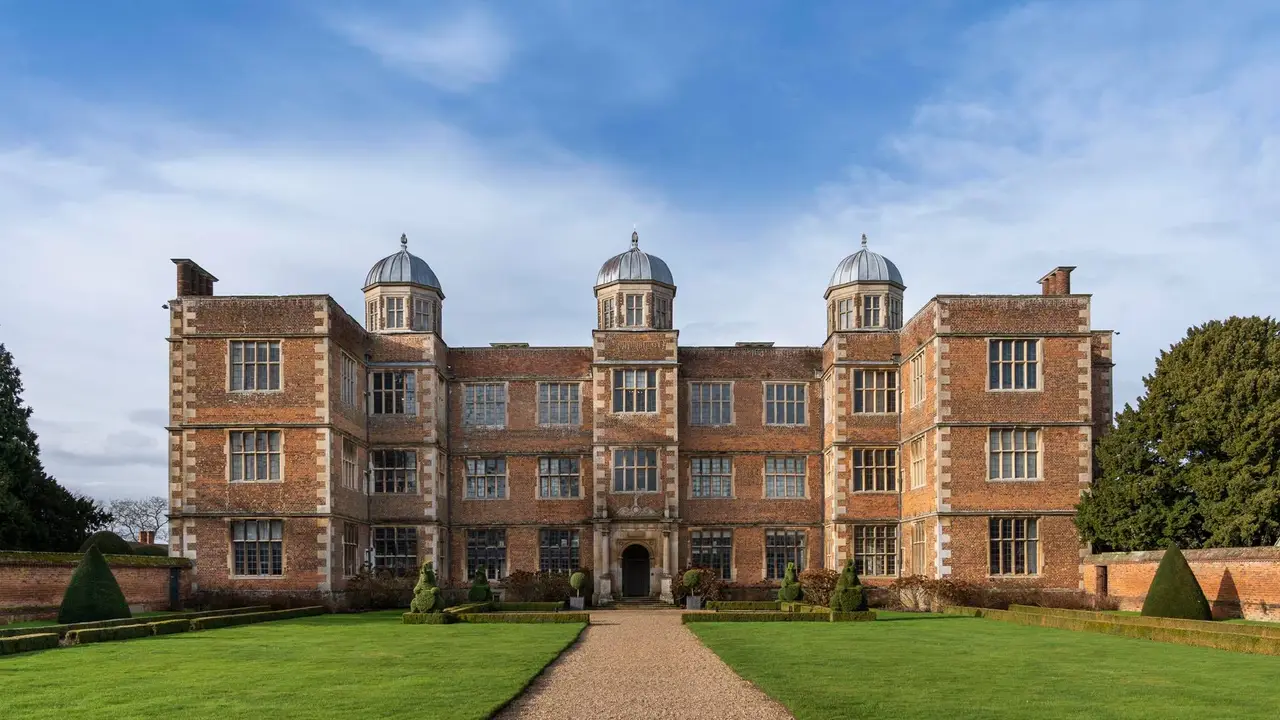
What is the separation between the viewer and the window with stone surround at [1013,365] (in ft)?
106

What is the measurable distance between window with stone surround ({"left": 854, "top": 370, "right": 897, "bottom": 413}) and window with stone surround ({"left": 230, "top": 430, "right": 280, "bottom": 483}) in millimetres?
16747

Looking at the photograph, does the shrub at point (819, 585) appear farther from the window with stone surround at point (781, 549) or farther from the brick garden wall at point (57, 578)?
the brick garden wall at point (57, 578)

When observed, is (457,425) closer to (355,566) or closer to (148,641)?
(355,566)

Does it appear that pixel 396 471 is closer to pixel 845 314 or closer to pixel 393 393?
pixel 393 393

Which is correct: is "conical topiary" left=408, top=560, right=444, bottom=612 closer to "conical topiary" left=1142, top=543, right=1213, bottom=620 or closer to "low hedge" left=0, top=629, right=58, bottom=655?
"low hedge" left=0, top=629, right=58, bottom=655

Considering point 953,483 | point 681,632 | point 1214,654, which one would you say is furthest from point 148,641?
point 953,483

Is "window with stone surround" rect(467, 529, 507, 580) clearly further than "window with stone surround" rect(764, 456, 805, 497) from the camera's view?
No

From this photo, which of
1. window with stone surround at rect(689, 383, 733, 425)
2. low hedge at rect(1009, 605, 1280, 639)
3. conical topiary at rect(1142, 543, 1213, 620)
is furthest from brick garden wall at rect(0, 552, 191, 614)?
conical topiary at rect(1142, 543, 1213, 620)

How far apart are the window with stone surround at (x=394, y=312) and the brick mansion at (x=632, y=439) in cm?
8

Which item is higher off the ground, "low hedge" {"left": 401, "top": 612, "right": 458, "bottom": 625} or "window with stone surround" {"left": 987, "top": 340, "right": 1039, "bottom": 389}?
"window with stone surround" {"left": 987, "top": 340, "right": 1039, "bottom": 389}

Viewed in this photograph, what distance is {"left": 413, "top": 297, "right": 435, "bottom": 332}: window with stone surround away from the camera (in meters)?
40.5

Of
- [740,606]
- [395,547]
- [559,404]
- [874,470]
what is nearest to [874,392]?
[874,470]

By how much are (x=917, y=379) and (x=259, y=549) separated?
18440 mm

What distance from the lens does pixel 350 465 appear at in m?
35.5
